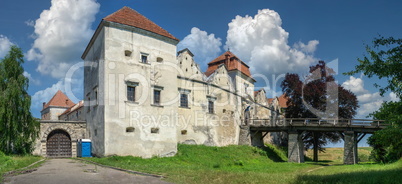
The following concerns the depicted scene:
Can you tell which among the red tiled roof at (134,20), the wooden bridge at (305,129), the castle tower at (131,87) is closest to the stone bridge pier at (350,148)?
the wooden bridge at (305,129)

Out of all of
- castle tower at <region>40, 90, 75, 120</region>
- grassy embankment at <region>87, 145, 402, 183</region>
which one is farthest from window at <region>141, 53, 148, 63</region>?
castle tower at <region>40, 90, 75, 120</region>

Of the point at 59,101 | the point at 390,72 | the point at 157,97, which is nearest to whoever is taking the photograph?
the point at 390,72

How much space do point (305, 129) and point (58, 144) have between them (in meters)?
21.7

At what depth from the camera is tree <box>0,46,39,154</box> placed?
64.7 ft

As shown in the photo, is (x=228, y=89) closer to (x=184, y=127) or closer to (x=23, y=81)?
(x=184, y=127)

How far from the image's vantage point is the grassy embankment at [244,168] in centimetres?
1177

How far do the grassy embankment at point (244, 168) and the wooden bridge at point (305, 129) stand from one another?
1.86 m

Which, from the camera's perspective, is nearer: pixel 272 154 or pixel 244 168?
pixel 244 168

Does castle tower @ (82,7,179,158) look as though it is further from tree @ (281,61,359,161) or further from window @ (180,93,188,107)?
tree @ (281,61,359,161)

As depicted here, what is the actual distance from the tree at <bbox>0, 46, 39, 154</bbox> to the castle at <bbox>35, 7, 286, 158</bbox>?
91.6 inches

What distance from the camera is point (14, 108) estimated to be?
20.1 metres

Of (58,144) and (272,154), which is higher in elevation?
(58,144)

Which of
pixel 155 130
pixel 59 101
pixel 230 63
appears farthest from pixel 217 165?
pixel 59 101

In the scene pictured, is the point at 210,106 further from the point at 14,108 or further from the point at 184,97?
the point at 14,108
